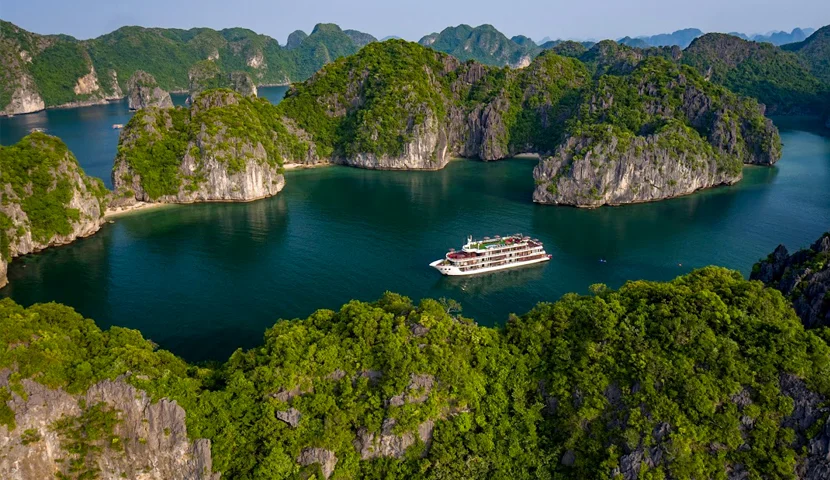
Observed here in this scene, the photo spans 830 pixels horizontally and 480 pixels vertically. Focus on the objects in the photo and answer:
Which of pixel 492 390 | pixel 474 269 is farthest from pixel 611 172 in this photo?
pixel 492 390

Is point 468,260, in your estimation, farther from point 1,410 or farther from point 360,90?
point 360,90

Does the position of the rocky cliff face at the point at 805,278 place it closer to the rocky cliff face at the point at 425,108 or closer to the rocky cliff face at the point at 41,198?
the rocky cliff face at the point at 41,198

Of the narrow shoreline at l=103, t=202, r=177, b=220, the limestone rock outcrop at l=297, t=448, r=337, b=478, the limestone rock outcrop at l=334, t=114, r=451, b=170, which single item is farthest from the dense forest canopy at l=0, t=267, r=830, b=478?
the limestone rock outcrop at l=334, t=114, r=451, b=170

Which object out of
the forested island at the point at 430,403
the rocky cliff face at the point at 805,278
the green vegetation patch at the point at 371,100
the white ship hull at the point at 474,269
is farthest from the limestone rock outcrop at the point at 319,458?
the green vegetation patch at the point at 371,100

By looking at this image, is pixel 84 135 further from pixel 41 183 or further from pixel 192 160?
pixel 41 183

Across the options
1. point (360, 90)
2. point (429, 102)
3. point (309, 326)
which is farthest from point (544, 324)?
point (360, 90)

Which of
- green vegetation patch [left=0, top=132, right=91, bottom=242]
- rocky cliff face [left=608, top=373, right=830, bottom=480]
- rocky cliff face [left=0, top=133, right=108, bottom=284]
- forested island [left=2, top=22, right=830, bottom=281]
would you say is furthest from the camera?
forested island [left=2, top=22, right=830, bottom=281]

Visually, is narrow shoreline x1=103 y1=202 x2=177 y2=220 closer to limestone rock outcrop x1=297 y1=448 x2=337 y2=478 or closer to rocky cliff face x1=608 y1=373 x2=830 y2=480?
limestone rock outcrop x1=297 y1=448 x2=337 y2=478
